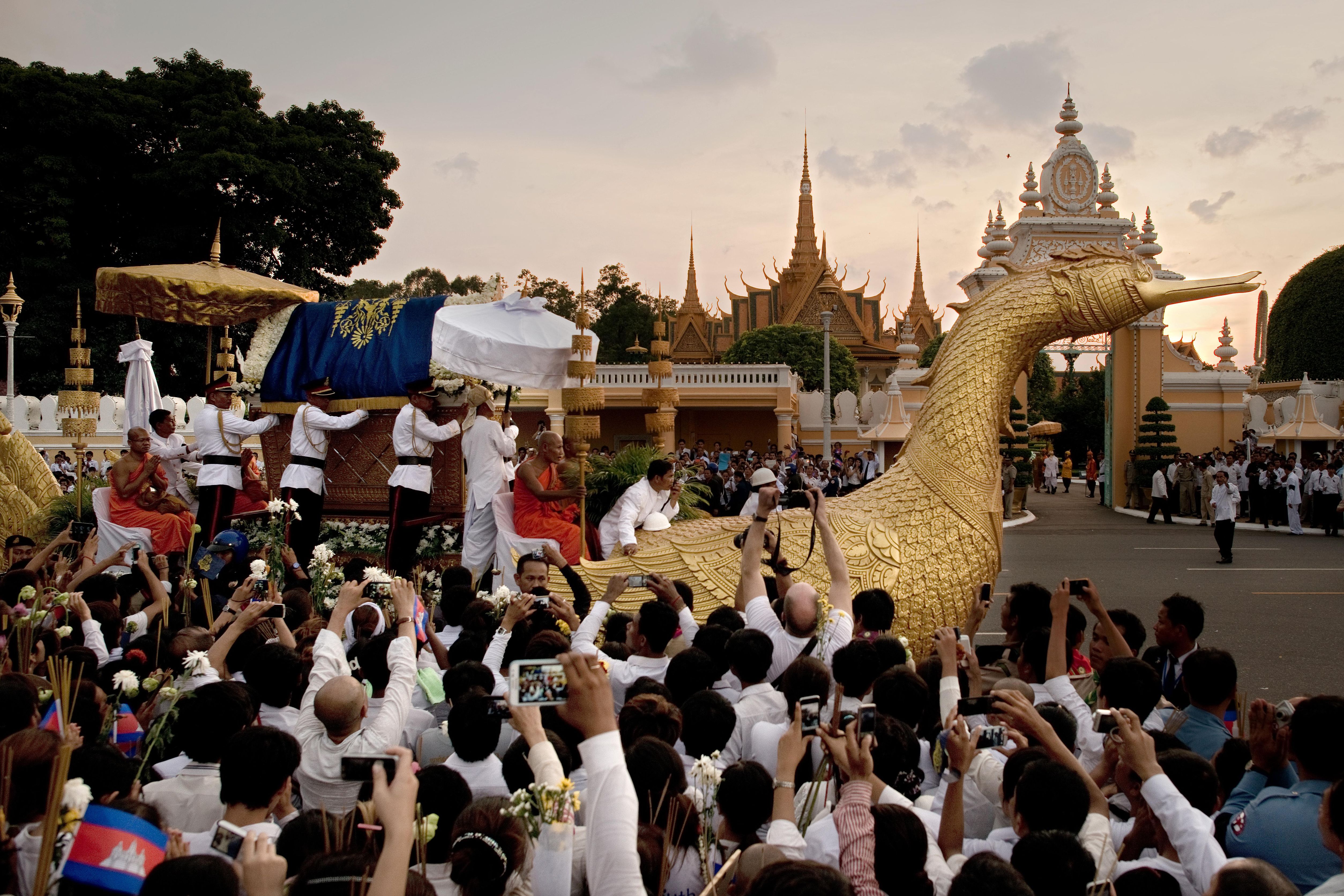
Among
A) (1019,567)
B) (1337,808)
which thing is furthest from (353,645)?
(1019,567)

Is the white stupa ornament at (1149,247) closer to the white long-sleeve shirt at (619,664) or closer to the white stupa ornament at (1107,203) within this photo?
the white stupa ornament at (1107,203)

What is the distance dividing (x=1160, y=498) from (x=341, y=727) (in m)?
→ 19.2

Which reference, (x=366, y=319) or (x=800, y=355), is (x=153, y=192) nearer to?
(x=366, y=319)

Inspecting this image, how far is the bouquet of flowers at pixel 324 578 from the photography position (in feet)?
19.1

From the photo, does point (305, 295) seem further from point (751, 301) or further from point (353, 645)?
point (751, 301)

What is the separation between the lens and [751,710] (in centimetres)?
359

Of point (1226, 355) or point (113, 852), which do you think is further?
point (1226, 355)

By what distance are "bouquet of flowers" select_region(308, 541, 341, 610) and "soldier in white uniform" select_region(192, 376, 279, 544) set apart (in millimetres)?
2943

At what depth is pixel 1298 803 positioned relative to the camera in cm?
258

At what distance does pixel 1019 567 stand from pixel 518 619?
35.1ft

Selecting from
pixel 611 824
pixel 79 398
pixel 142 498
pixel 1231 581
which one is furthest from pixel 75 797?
pixel 1231 581

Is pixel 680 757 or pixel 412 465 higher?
pixel 412 465

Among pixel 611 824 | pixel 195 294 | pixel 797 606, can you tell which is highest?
pixel 195 294

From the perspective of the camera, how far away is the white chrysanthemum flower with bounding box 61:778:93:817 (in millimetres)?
2195
